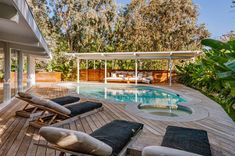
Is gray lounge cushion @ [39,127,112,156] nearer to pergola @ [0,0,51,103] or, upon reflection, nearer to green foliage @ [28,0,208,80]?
pergola @ [0,0,51,103]

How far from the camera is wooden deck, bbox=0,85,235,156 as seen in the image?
334cm

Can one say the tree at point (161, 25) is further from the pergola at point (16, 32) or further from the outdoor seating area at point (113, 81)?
the pergola at point (16, 32)

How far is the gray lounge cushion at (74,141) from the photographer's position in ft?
7.28

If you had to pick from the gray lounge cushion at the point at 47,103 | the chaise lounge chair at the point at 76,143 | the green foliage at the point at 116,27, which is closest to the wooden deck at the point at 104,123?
the gray lounge cushion at the point at 47,103

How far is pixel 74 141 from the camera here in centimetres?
221

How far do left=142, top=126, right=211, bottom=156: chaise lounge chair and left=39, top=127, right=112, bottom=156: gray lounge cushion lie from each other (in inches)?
23.6

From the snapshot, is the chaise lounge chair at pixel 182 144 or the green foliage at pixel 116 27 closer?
the chaise lounge chair at pixel 182 144

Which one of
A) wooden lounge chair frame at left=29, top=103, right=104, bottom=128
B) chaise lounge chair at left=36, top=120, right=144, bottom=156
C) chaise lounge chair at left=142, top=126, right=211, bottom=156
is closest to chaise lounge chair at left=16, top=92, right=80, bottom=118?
→ wooden lounge chair frame at left=29, top=103, right=104, bottom=128

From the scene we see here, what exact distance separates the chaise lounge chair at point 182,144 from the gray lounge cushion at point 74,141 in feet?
1.96

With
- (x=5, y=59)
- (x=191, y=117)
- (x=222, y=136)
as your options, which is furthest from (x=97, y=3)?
(x=222, y=136)

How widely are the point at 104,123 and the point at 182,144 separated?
101 inches

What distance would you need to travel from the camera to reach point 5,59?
23.6 ft

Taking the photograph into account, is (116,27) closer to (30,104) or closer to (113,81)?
(113,81)

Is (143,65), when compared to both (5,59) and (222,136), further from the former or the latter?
(222,136)
